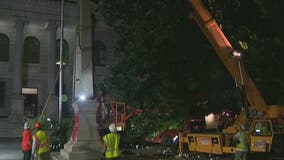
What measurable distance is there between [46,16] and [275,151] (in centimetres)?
2709

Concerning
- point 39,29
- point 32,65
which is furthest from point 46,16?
point 32,65

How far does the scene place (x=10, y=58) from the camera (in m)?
37.5

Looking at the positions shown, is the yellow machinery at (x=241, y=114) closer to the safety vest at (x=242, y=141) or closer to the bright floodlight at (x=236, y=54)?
the bright floodlight at (x=236, y=54)

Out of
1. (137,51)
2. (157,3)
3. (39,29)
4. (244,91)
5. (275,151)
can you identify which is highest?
(39,29)

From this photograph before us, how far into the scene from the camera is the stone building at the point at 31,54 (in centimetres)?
3594

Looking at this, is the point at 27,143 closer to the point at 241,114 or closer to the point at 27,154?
the point at 27,154

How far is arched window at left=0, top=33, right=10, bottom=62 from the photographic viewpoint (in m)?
37.7

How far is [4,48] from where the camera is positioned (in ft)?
124

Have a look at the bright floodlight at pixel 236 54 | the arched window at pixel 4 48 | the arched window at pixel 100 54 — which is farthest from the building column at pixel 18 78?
the bright floodlight at pixel 236 54

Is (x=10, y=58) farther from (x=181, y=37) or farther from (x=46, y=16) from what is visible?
(x=181, y=37)

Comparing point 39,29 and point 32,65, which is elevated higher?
point 39,29

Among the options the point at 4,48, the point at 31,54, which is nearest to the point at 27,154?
the point at 4,48

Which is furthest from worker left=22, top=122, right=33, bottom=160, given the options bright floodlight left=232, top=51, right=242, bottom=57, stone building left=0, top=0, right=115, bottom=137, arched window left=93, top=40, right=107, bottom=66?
arched window left=93, top=40, right=107, bottom=66

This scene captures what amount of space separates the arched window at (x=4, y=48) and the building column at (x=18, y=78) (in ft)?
5.97
